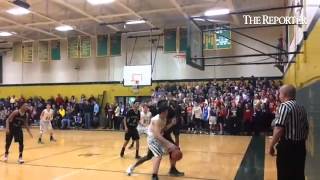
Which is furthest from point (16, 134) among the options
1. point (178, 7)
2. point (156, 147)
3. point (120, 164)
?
point (178, 7)

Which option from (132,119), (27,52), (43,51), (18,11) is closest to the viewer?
(132,119)

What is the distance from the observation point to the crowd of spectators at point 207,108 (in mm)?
17328

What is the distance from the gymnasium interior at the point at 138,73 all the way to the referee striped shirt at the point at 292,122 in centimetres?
346

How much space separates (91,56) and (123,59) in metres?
2.24

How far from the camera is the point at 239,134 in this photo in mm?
17828

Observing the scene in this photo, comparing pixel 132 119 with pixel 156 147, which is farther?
pixel 132 119

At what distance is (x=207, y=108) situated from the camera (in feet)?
60.9

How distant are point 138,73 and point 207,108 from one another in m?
5.18

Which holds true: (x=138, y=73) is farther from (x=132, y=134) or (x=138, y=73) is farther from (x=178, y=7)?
(x=132, y=134)

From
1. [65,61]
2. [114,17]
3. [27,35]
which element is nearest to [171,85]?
[114,17]

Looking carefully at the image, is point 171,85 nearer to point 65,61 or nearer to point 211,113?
point 211,113

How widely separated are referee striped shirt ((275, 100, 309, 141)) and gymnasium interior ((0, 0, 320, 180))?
3.46 meters

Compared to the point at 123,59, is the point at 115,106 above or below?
below

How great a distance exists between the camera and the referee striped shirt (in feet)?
14.8
